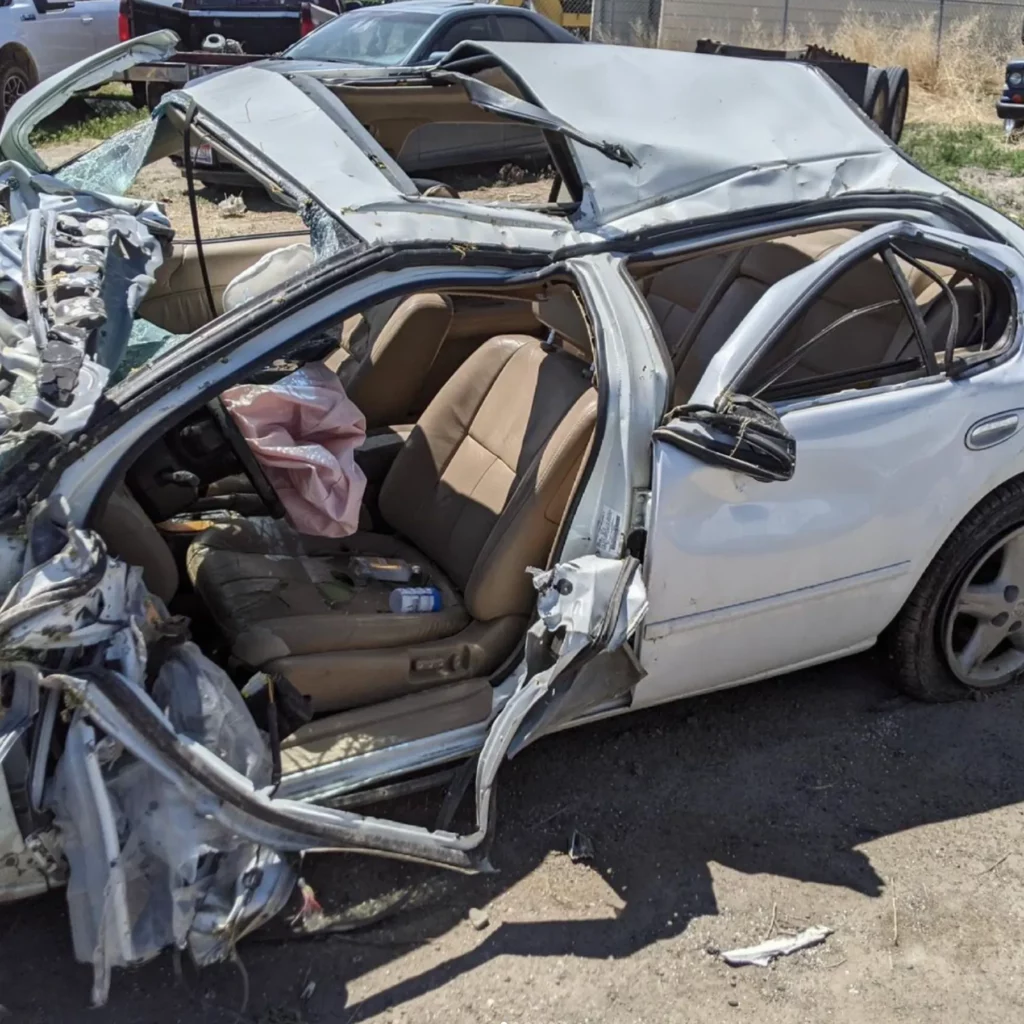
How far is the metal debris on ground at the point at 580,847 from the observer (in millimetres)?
2891

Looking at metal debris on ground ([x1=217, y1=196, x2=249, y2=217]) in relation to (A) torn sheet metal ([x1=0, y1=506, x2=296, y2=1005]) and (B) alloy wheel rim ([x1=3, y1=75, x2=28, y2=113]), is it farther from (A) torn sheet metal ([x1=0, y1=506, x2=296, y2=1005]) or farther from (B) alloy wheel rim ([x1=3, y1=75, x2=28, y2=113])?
(A) torn sheet metal ([x1=0, y1=506, x2=296, y2=1005])

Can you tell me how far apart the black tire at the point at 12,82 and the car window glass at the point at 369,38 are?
3.63 metres

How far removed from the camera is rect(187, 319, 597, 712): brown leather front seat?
288 centimetres

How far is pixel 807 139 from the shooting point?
317 centimetres

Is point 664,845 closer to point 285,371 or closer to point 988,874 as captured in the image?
point 988,874

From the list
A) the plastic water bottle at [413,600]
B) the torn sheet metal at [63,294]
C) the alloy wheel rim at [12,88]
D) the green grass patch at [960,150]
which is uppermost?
the torn sheet metal at [63,294]

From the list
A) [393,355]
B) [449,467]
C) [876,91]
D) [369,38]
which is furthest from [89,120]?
[449,467]

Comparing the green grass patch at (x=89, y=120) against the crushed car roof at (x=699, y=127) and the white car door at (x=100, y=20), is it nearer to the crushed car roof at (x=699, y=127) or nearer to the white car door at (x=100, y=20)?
the white car door at (x=100, y=20)

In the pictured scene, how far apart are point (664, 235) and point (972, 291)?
1065 millimetres

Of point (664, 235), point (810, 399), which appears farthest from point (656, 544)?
point (664, 235)

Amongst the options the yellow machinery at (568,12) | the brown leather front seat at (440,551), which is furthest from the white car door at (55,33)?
the brown leather front seat at (440,551)

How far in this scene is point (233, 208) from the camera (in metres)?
8.17

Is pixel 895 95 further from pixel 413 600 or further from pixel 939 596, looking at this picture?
pixel 413 600

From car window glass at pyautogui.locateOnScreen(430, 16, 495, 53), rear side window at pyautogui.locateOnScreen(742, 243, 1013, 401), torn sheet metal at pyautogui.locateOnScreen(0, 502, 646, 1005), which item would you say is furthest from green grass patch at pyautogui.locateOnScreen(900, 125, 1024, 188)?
torn sheet metal at pyautogui.locateOnScreen(0, 502, 646, 1005)
